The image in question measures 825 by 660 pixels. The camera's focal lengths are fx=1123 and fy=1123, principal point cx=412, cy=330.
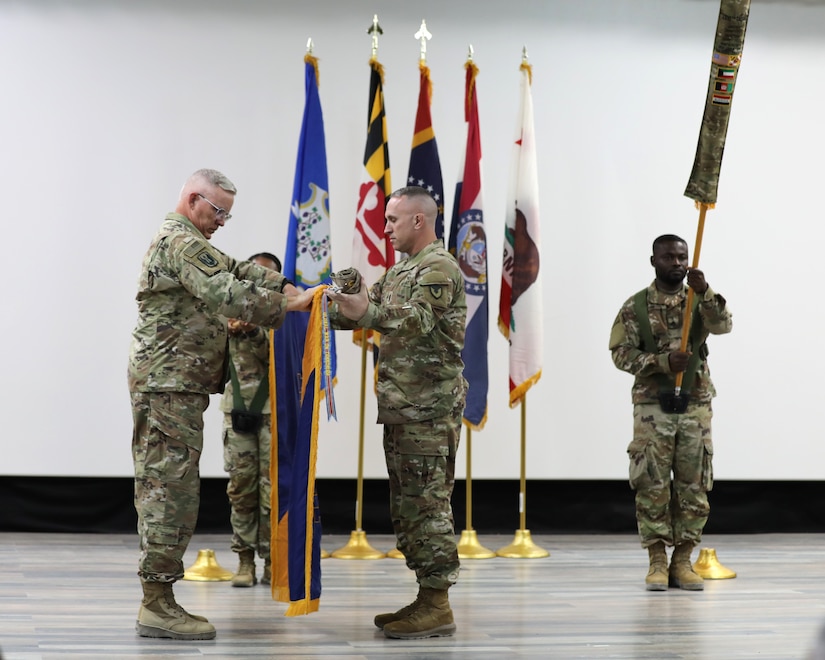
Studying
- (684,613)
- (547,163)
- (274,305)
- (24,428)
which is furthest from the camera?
(547,163)

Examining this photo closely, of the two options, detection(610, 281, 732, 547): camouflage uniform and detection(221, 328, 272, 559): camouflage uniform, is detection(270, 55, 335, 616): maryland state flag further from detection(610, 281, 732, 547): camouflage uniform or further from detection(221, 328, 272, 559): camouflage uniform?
detection(610, 281, 732, 547): camouflage uniform

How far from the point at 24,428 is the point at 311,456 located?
13.1 feet

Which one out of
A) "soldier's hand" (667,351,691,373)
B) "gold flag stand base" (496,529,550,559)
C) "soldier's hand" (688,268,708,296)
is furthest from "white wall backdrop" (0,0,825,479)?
"soldier's hand" (688,268,708,296)

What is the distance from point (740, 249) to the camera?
Result: 8.28 meters

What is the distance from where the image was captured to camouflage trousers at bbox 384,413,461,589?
173 inches

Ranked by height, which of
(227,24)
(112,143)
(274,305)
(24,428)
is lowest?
(24,428)

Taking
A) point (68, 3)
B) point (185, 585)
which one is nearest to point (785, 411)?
point (185, 585)

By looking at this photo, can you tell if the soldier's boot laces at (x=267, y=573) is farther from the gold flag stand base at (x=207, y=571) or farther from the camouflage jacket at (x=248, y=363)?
the camouflage jacket at (x=248, y=363)

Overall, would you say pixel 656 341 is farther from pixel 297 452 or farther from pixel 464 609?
pixel 297 452

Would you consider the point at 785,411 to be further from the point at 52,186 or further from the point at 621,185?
the point at 52,186

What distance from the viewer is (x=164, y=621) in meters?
4.22

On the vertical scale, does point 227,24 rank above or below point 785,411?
above

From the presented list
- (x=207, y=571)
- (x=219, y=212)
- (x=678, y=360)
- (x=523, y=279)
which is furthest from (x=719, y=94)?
(x=207, y=571)

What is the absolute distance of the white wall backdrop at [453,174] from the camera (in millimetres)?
7605
